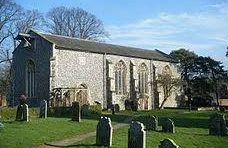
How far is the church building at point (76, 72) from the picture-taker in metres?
44.1

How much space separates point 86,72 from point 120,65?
280 inches

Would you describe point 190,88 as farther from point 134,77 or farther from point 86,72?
point 86,72

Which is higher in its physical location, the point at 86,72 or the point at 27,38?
the point at 27,38

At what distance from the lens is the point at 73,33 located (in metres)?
67.9

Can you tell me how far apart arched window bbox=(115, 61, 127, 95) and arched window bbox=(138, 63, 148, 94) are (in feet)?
10.7

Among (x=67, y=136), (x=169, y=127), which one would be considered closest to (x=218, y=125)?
(x=169, y=127)

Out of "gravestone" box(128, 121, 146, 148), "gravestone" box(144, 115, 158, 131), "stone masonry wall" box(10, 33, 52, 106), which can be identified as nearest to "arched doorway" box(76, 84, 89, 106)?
"stone masonry wall" box(10, 33, 52, 106)

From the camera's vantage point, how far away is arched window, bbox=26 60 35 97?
151ft

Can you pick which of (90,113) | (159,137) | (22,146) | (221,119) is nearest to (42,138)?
(22,146)

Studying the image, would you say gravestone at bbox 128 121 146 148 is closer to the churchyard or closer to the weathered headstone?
the churchyard

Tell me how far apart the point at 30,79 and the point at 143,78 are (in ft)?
55.1

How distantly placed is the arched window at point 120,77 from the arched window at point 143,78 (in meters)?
3.26

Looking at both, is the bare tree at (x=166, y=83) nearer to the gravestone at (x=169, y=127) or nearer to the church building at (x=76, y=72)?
the church building at (x=76, y=72)

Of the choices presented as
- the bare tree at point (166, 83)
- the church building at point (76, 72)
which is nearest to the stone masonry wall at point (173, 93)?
the bare tree at point (166, 83)
